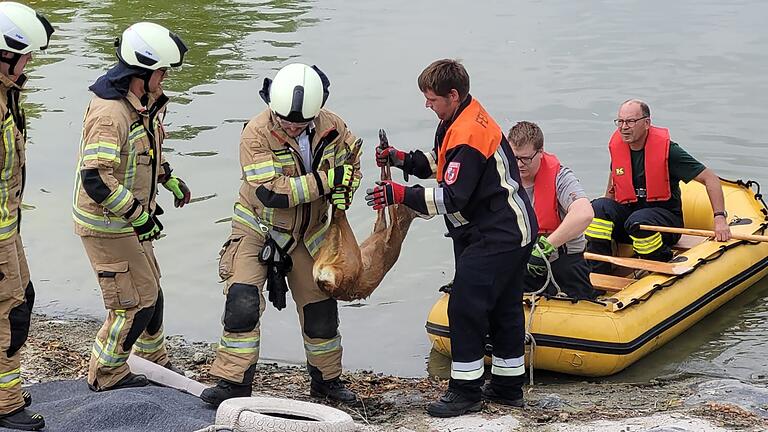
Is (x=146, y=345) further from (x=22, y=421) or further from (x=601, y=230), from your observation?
(x=601, y=230)

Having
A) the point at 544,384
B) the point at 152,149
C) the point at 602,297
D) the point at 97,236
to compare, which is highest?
the point at 152,149

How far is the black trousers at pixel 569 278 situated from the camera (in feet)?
24.9

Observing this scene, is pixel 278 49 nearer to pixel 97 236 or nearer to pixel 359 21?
pixel 359 21

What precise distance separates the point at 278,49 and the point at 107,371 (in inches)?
502

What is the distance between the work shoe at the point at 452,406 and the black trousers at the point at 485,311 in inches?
1.2

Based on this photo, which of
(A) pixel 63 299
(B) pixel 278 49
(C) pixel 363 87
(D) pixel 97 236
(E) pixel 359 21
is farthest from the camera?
(E) pixel 359 21

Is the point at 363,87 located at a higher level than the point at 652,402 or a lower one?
higher

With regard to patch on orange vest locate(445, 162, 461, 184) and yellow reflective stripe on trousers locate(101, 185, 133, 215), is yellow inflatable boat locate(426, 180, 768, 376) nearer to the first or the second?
patch on orange vest locate(445, 162, 461, 184)

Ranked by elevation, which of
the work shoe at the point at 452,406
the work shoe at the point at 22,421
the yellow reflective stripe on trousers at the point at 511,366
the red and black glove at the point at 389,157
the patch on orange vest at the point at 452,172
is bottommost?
the work shoe at the point at 452,406

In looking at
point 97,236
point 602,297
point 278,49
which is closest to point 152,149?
point 97,236

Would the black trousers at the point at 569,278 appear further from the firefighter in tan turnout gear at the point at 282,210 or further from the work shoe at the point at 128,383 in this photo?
the work shoe at the point at 128,383

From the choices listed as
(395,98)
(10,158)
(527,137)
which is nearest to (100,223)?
(10,158)

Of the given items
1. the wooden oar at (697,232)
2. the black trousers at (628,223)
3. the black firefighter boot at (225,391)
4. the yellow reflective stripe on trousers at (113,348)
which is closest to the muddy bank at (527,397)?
the black firefighter boot at (225,391)

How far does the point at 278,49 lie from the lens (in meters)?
18.5
